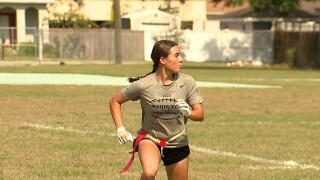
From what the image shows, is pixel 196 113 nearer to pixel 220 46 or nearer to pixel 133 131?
pixel 133 131

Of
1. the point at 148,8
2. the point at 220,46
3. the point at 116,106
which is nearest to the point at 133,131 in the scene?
the point at 116,106

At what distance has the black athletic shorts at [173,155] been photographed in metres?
8.90

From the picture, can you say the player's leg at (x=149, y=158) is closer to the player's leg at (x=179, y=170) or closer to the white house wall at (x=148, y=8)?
the player's leg at (x=179, y=170)

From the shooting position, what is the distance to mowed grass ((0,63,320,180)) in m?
12.4

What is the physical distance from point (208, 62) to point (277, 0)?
298 inches

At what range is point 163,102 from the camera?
8914 millimetres

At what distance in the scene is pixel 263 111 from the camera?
74.5ft

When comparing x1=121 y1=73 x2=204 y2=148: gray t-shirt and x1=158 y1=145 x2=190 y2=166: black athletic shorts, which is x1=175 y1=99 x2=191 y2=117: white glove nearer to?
x1=121 y1=73 x2=204 y2=148: gray t-shirt

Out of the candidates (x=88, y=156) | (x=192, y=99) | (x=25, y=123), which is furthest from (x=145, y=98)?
(x=25, y=123)

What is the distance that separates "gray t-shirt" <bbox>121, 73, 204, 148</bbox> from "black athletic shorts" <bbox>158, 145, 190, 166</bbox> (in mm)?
48

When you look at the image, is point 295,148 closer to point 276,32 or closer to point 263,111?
point 263,111

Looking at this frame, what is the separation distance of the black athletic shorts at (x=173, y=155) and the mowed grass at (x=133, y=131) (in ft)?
9.38

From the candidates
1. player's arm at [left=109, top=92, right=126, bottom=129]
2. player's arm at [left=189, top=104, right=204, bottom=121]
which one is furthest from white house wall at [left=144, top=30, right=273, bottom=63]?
player's arm at [left=189, top=104, right=204, bottom=121]

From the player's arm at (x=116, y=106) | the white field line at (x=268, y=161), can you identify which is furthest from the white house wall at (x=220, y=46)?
the player's arm at (x=116, y=106)
